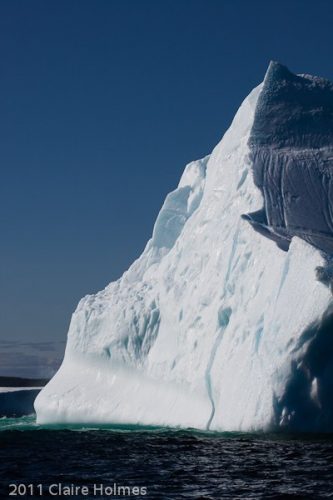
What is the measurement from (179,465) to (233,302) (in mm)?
6970

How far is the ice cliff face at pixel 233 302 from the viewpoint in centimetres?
1738

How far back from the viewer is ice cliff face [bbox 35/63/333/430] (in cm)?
1738

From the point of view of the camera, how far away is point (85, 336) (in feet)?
86.7

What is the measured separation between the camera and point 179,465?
46.2 feet

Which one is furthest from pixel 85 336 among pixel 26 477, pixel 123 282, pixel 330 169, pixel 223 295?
pixel 26 477

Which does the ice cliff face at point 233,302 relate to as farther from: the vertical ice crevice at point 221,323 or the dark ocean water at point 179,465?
the dark ocean water at point 179,465

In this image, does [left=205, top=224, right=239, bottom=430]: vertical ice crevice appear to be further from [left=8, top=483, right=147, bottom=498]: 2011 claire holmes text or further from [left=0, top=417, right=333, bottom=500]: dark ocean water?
[left=8, top=483, right=147, bottom=498]: 2011 claire holmes text

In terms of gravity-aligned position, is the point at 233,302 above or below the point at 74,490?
above

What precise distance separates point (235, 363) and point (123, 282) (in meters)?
9.23

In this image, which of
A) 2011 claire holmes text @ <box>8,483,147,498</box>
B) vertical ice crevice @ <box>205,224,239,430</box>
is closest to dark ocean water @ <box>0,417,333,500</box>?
2011 claire holmes text @ <box>8,483,147,498</box>

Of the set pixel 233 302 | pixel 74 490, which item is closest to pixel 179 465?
pixel 74 490

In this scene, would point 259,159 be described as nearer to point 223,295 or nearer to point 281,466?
point 223,295

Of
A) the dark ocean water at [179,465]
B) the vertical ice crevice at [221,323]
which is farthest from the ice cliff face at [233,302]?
the dark ocean water at [179,465]

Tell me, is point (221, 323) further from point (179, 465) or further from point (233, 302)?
point (179, 465)
